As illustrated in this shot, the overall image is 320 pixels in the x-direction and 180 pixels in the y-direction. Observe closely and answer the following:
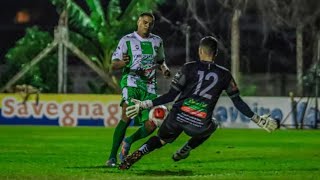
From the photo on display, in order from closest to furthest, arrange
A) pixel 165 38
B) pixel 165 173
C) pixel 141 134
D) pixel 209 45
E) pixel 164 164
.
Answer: pixel 209 45, pixel 165 173, pixel 141 134, pixel 164 164, pixel 165 38

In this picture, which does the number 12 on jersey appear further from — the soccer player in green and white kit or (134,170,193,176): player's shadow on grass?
the soccer player in green and white kit

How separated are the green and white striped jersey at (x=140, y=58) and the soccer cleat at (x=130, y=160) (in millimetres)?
1474

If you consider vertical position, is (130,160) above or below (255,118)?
below

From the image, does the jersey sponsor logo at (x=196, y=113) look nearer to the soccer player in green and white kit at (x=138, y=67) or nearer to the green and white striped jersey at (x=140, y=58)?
the soccer player in green and white kit at (x=138, y=67)

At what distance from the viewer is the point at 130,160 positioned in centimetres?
1155

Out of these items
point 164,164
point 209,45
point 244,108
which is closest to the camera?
point 209,45

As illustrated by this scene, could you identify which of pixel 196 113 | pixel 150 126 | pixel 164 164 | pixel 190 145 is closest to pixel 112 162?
pixel 150 126

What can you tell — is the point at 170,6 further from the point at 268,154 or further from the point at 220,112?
the point at 268,154

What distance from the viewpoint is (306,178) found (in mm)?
10852

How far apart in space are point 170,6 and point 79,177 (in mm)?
47770

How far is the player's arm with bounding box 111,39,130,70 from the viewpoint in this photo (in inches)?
495

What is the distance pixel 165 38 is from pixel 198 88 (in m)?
45.1

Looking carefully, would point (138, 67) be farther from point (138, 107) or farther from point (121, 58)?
point (138, 107)

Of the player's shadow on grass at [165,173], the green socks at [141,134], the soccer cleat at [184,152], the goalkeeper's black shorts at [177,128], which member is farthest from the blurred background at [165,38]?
the goalkeeper's black shorts at [177,128]
